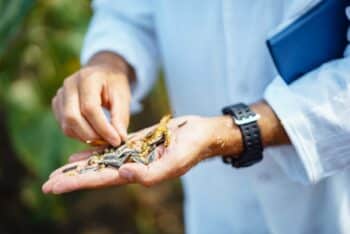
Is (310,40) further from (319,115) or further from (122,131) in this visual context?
(122,131)

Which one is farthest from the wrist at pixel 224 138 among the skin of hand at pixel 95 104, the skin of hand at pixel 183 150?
the skin of hand at pixel 95 104

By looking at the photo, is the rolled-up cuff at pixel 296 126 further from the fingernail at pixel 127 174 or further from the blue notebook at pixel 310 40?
the fingernail at pixel 127 174

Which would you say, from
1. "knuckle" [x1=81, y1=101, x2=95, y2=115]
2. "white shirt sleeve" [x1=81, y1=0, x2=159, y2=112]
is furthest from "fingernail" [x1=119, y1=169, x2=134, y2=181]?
"white shirt sleeve" [x1=81, y1=0, x2=159, y2=112]

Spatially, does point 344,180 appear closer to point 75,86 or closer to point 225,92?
point 225,92

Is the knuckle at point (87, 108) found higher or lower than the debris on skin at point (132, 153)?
higher

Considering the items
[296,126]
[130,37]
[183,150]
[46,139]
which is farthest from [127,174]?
[46,139]

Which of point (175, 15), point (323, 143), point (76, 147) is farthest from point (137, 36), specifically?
point (76, 147)

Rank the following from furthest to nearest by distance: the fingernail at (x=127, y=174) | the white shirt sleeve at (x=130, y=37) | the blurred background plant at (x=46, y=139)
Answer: the blurred background plant at (x=46, y=139) → the white shirt sleeve at (x=130, y=37) → the fingernail at (x=127, y=174)
